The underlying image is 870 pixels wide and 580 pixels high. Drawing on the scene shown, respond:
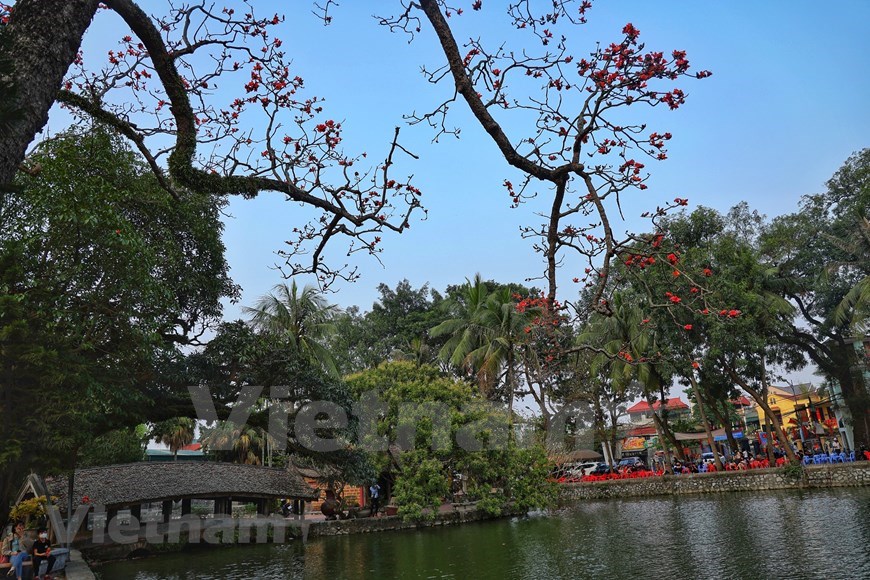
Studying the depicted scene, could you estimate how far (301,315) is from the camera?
2434 centimetres

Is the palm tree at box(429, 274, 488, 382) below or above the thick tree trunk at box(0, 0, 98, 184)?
above

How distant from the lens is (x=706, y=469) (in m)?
28.1

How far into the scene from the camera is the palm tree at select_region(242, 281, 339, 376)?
2441 centimetres

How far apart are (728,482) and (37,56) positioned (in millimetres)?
26671

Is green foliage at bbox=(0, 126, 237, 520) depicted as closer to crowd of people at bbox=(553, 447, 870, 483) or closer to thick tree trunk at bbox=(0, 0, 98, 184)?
thick tree trunk at bbox=(0, 0, 98, 184)

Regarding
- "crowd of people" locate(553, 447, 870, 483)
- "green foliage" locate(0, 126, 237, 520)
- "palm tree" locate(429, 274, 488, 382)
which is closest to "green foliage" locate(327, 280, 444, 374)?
"palm tree" locate(429, 274, 488, 382)

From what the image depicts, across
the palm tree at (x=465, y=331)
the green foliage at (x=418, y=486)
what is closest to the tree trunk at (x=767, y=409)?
the palm tree at (x=465, y=331)

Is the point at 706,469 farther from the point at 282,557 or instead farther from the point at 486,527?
the point at 282,557

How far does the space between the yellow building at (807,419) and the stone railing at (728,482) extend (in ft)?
24.9

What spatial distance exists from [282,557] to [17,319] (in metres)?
9.19

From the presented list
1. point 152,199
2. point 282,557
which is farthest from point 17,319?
point 282,557

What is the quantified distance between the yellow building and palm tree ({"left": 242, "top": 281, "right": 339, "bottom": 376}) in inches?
845

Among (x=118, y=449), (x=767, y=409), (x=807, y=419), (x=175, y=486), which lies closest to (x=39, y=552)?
(x=175, y=486)

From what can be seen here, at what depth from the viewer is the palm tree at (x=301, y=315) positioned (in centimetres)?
2441
